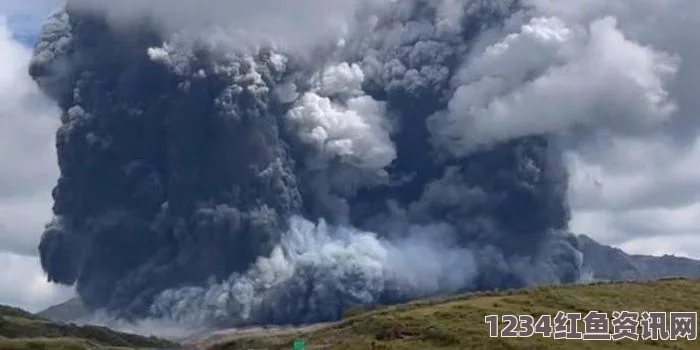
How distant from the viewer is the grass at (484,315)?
11425cm

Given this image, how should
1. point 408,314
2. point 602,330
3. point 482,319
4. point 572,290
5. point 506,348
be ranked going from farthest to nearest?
point 572,290 → point 408,314 → point 482,319 → point 602,330 → point 506,348

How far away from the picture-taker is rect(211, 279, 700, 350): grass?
375ft

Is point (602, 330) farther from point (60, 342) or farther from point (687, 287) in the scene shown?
point (60, 342)

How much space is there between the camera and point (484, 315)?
13062cm

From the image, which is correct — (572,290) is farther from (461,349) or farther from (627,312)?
(461,349)

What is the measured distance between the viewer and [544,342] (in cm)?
11219

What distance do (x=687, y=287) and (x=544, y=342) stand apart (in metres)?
54.3

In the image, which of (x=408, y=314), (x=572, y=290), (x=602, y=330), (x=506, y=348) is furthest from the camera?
(x=572, y=290)

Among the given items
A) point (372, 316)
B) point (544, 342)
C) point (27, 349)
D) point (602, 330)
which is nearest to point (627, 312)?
point (602, 330)

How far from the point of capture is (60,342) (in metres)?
153

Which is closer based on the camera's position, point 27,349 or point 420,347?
point 420,347

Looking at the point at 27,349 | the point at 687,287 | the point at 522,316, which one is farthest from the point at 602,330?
the point at 27,349

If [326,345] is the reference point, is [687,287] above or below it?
above

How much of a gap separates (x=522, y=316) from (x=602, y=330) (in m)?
9.21
